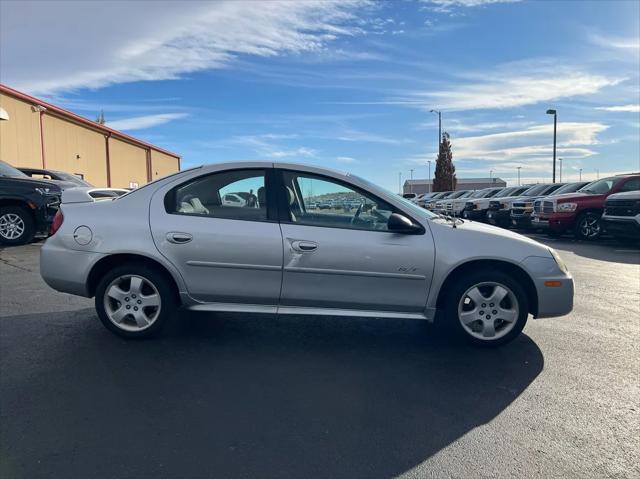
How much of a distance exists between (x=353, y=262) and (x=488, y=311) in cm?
126

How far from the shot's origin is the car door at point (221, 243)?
404 centimetres

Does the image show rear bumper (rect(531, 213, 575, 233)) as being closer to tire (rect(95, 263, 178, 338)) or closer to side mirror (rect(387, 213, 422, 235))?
side mirror (rect(387, 213, 422, 235))

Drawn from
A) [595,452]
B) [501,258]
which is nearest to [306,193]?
[501,258]

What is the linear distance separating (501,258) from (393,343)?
1.21 m

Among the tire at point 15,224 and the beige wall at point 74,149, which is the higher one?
the beige wall at point 74,149

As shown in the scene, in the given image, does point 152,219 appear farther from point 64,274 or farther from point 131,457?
point 131,457

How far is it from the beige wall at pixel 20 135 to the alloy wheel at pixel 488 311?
63.0ft

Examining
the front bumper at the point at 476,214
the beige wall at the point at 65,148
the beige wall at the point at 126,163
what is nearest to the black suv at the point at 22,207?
the beige wall at the point at 65,148

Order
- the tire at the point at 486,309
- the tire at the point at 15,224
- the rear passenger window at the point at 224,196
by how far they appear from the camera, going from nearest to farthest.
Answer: the tire at the point at 486,309 → the rear passenger window at the point at 224,196 → the tire at the point at 15,224

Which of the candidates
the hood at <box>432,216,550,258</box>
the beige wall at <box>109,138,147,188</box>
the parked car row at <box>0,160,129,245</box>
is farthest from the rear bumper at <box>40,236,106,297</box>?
the beige wall at <box>109,138,147,188</box>

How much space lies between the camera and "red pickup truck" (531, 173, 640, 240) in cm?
1278

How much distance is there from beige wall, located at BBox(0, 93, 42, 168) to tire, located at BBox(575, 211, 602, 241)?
19715 millimetres

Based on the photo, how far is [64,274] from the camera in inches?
166

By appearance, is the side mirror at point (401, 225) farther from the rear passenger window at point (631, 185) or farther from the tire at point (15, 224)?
the rear passenger window at point (631, 185)
